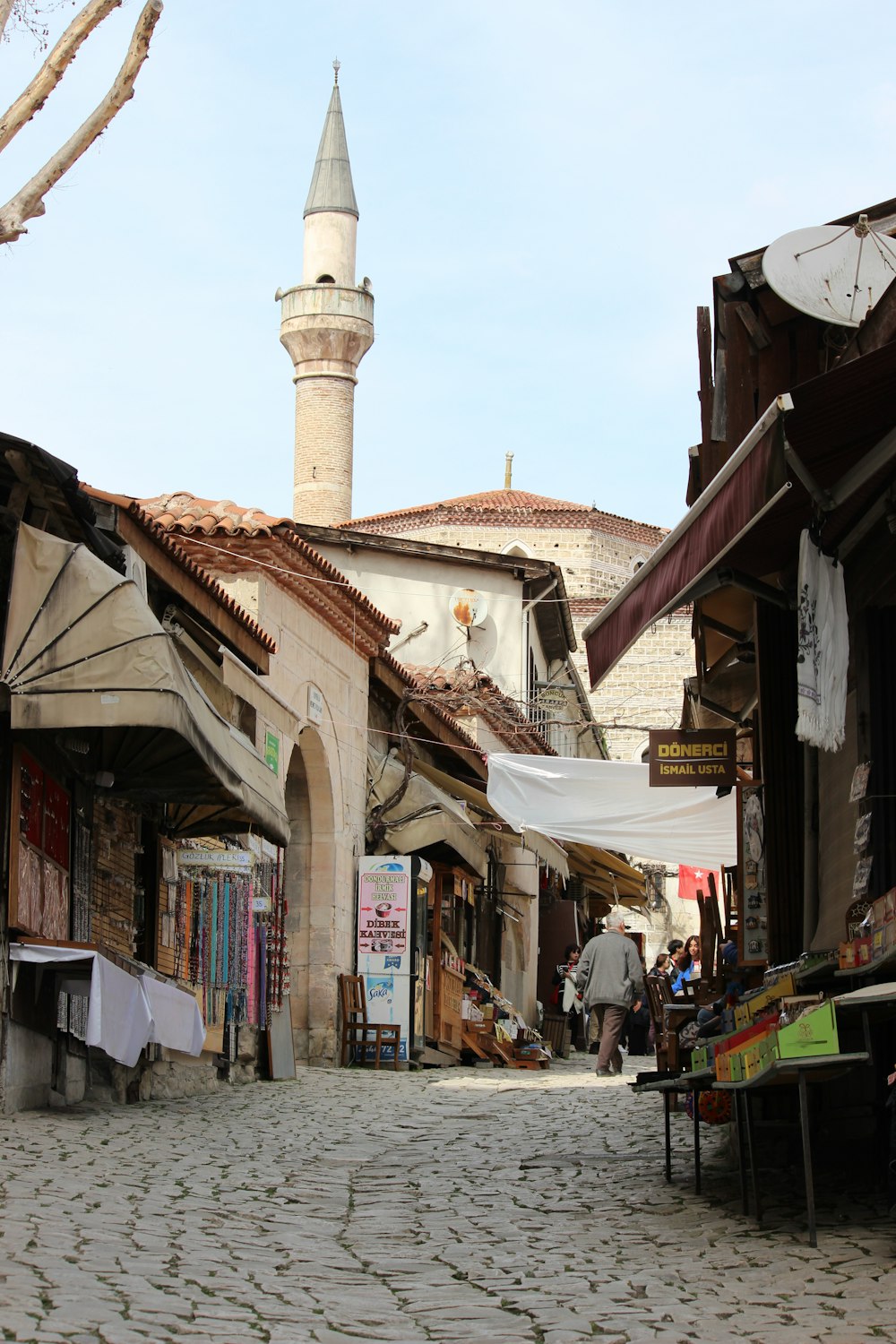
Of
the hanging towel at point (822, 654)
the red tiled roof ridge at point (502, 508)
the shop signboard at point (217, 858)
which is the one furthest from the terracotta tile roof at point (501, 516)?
the hanging towel at point (822, 654)

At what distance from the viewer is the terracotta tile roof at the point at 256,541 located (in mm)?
16422

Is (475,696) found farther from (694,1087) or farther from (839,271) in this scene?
(694,1087)

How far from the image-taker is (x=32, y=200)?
1478 centimetres

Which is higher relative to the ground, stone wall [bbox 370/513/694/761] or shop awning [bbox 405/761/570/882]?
stone wall [bbox 370/513/694/761]

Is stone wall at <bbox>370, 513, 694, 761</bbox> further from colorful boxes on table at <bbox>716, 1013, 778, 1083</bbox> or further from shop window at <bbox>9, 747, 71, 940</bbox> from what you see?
colorful boxes on table at <bbox>716, 1013, 778, 1083</bbox>

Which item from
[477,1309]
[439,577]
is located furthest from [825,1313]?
[439,577]

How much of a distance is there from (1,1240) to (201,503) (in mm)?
12773

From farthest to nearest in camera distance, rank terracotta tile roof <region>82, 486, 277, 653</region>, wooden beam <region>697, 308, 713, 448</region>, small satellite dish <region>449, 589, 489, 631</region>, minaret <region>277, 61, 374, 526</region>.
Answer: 1. minaret <region>277, 61, 374, 526</region>
2. small satellite dish <region>449, 589, 489, 631</region>
3. wooden beam <region>697, 308, 713, 448</region>
4. terracotta tile roof <region>82, 486, 277, 653</region>

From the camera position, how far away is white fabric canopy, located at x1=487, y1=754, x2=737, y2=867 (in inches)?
608

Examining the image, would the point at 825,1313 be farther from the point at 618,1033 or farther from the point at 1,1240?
the point at 618,1033

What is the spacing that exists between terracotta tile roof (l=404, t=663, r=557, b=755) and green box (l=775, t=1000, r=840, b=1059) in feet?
51.6

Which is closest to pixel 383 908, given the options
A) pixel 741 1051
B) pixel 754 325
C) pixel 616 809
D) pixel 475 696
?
pixel 616 809

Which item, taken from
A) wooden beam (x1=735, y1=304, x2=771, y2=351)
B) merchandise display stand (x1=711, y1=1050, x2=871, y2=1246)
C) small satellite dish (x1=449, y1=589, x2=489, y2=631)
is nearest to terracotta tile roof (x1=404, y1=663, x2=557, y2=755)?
small satellite dish (x1=449, y1=589, x2=489, y2=631)

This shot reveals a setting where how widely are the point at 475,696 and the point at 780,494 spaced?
17.6 meters
